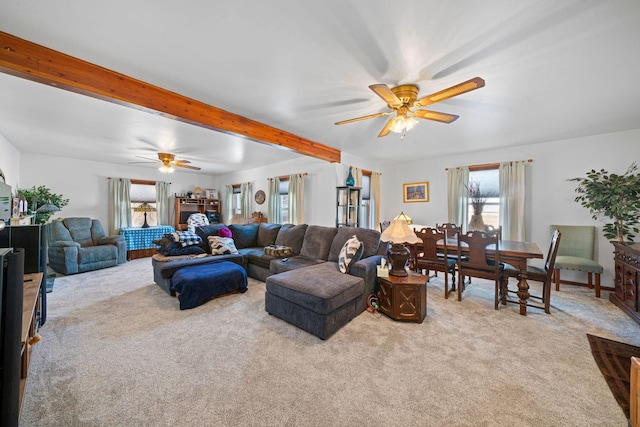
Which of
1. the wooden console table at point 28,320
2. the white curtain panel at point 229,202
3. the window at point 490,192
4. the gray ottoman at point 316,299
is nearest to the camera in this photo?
the wooden console table at point 28,320

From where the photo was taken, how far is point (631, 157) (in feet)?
11.4

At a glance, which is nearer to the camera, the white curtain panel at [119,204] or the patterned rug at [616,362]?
the patterned rug at [616,362]

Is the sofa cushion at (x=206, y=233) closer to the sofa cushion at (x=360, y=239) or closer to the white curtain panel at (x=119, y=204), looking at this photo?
the sofa cushion at (x=360, y=239)

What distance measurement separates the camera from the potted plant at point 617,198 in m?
3.04

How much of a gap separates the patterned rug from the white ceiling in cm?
239

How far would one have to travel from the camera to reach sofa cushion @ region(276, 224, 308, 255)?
417 cm

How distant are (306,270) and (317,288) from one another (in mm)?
567

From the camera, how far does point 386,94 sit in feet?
6.48

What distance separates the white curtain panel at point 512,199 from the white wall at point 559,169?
18cm

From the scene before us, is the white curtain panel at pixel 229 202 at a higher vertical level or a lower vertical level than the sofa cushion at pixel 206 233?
higher

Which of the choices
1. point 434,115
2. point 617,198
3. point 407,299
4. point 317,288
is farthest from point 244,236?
point 617,198

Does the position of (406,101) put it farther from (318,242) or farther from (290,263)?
(290,263)

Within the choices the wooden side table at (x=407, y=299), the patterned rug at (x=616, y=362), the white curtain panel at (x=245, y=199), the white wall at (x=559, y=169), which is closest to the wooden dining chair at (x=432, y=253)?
the wooden side table at (x=407, y=299)

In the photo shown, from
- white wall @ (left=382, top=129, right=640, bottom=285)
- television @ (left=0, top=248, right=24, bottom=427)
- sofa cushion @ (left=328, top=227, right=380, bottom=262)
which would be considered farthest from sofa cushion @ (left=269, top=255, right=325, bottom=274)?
white wall @ (left=382, top=129, right=640, bottom=285)
